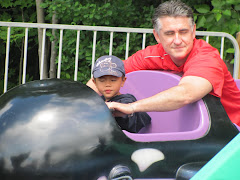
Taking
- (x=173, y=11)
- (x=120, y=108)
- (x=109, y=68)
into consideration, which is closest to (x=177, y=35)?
(x=173, y=11)

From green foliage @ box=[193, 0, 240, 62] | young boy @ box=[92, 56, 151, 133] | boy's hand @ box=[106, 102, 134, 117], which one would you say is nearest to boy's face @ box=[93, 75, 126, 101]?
young boy @ box=[92, 56, 151, 133]

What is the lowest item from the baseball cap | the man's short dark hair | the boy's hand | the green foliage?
the boy's hand

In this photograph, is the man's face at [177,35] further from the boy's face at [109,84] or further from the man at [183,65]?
the boy's face at [109,84]

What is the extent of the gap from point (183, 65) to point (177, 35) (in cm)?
19

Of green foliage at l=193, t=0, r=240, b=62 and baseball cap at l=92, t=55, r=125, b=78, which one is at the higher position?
green foliage at l=193, t=0, r=240, b=62

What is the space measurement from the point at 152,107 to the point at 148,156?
0.28 meters

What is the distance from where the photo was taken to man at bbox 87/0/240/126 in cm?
165

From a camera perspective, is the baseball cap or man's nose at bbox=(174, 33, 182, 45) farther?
man's nose at bbox=(174, 33, 182, 45)

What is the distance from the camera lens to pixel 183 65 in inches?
79.8

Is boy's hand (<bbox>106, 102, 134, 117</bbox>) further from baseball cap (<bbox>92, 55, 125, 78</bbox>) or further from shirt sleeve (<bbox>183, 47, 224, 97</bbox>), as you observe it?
shirt sleeve (<bbox>183, 47, 224, 97</bbox>)

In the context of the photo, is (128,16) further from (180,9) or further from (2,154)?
(2,154)

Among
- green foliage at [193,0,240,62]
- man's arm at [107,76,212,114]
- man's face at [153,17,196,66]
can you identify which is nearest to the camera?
man's arm at [107,76,212,114]

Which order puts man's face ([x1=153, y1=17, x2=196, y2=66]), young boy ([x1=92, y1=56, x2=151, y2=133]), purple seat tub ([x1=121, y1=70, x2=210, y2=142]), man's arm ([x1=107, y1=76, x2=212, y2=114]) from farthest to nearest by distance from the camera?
1. man's face ([x1=153, y1=17, x2=196, y2=66])
2. young boy ([x1=92, y1=56, x2=151, y2=133])
3. man's arm ([x1=107, y1=76, x2=212, y2=114])
4. purple seat tub ([x1=121, y1=70, x2=210, y2=142])

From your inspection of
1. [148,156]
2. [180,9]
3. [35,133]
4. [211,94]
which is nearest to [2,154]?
[35,133]
